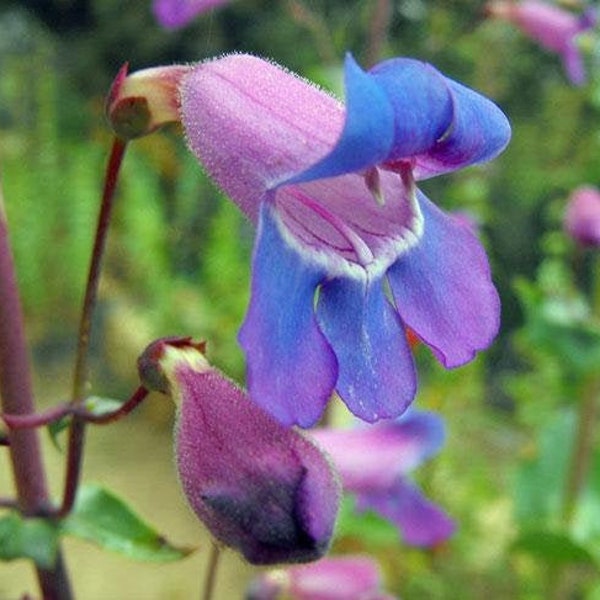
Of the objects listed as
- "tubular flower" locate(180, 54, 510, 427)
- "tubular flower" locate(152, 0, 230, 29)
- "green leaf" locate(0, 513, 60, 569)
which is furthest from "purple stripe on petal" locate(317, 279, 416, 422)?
"tubular flower" locate(152, 0, 230, 29)

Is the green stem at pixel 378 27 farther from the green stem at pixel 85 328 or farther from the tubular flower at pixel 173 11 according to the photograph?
the green stem at pixel 85 328

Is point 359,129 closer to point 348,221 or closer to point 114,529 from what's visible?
point 348,221

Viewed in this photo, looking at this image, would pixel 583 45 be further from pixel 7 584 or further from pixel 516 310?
pixel 7 584

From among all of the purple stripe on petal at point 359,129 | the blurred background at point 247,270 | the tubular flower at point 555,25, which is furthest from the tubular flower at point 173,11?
the purple stripe on petal at point 359,129

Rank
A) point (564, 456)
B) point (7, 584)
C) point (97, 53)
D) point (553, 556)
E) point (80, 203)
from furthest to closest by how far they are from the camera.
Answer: point (97, 53)
point (80, 203)
point (7, 584)
point (564, 456)
point (553, 556)

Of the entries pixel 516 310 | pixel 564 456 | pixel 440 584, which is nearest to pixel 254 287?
pixel 564 456

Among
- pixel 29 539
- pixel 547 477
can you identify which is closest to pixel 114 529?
pixel 29 539

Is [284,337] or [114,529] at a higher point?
[284,337]
